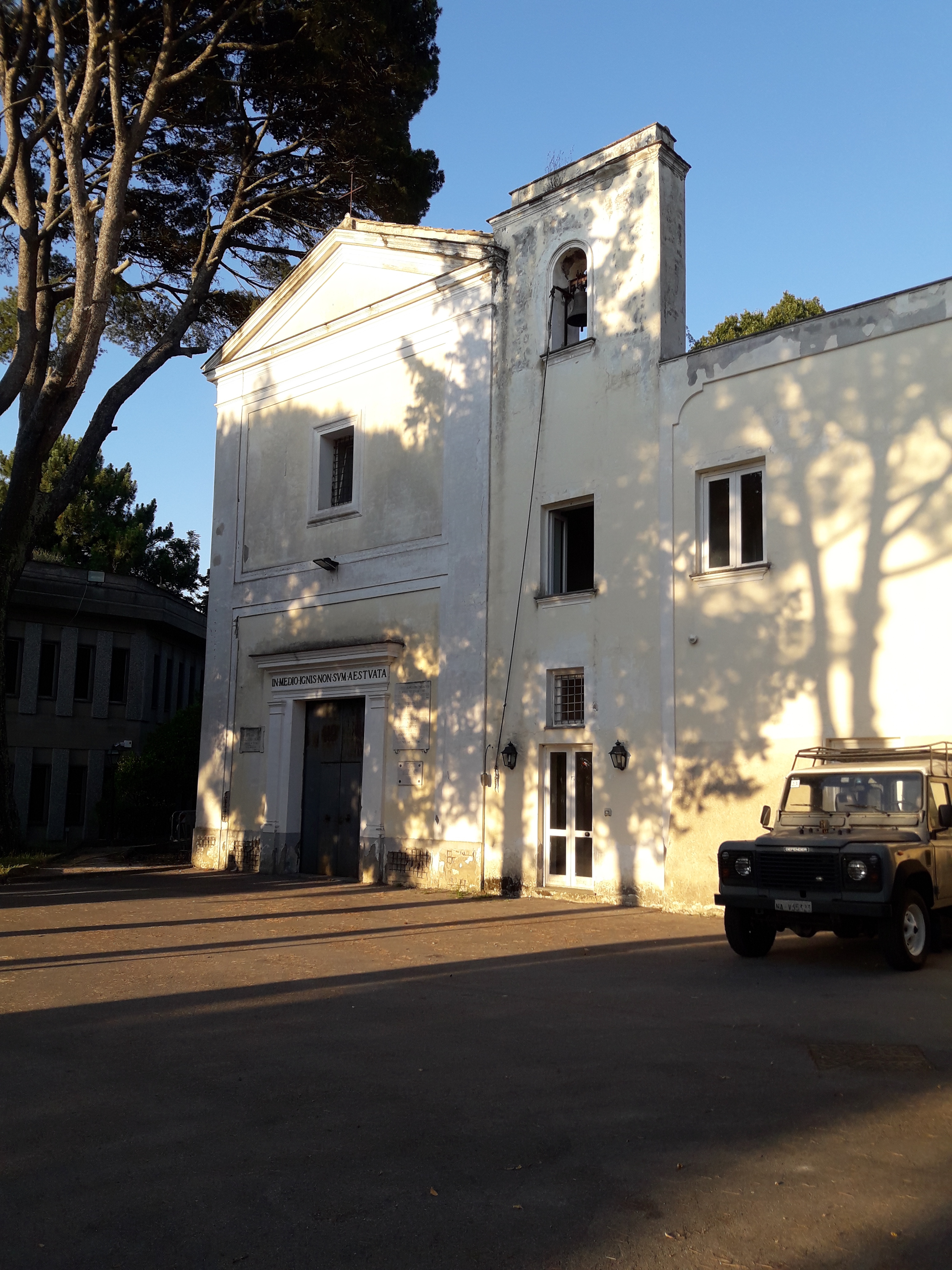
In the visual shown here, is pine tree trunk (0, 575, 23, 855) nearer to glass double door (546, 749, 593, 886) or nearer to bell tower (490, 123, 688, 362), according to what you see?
glass double door (546, 749, 593, 886)

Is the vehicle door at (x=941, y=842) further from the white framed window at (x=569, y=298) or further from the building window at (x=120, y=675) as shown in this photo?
the building window at (x=120, y=675)

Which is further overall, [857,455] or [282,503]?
[282,503]

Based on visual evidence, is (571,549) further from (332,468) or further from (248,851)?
(248,851)

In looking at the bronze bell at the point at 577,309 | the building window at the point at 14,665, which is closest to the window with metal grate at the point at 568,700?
the bronze bell at the point at 577,309

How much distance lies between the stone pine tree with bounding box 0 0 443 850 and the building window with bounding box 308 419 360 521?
4.36 m

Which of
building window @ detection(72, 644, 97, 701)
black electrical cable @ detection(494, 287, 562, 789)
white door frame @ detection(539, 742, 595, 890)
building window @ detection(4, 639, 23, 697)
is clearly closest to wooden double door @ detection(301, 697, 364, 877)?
black electrical cable @ detection(494, 287, 562, 789)

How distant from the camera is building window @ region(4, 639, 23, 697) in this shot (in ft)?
99.0

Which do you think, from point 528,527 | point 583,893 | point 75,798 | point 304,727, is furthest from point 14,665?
point 583,893

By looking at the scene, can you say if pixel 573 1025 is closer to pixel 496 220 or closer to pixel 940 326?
pixel 940 326

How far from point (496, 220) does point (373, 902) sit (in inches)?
442

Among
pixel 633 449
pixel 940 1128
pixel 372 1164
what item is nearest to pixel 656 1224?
pixel 372 1164

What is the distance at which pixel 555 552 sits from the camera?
17078mm

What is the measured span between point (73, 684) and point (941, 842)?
86.9 feet

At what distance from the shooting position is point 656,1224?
394 cm
